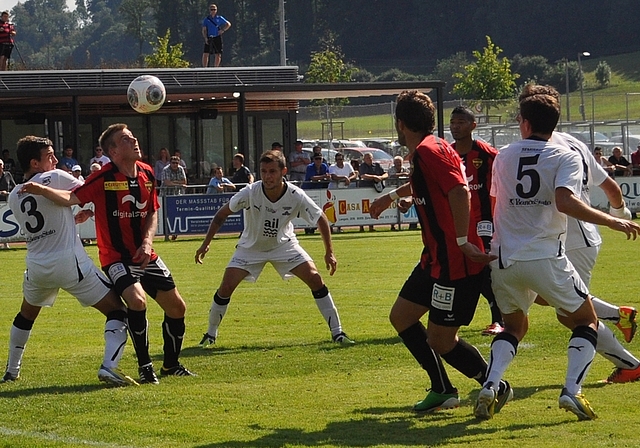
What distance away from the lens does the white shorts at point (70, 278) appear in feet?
28.5

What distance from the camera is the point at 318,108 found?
4534cm

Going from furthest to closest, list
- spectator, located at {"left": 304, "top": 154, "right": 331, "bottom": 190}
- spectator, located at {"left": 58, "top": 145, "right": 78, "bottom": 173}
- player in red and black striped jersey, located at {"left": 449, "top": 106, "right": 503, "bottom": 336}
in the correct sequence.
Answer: spectator, located at {"left": 304, "top": 154, "right": 331, "bottom": 190}, spectator, located at {"left": 58, "top": 145, "right": 78, "bottom": 173}, player in red and black striped jersey, located at {"left": 449, "top": 106, "right": 503, "bottom": 336}

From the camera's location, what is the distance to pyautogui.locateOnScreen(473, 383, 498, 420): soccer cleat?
690cm

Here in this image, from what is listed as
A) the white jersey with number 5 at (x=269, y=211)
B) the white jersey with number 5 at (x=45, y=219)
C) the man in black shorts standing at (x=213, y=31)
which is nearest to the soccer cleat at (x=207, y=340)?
the white jersey with number 5 at (x=269, y=211)

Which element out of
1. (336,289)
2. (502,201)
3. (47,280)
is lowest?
(336,289)

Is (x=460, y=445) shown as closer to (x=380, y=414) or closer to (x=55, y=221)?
(x=380, y=414)

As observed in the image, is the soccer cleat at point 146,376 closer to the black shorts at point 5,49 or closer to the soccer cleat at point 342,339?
the soccer cleat at point 342,339

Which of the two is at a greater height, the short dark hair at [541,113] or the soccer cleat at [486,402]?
A: the short dark hair at [541,113]

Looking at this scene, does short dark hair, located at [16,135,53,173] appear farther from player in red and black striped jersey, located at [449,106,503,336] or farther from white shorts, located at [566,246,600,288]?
white shorts, located at [566,246,600,288]

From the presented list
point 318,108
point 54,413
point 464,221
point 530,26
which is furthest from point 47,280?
point 530,26

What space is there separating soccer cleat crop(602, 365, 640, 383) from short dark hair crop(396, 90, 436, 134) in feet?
7.69

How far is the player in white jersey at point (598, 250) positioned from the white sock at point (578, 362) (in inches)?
17.0

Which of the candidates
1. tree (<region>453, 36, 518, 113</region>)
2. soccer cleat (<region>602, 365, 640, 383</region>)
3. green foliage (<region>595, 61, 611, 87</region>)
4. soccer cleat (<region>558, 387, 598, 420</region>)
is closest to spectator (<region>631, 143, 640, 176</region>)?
soccer cleat (<region>602, 365, 640, 383</region>)

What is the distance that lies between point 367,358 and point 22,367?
3010mm
